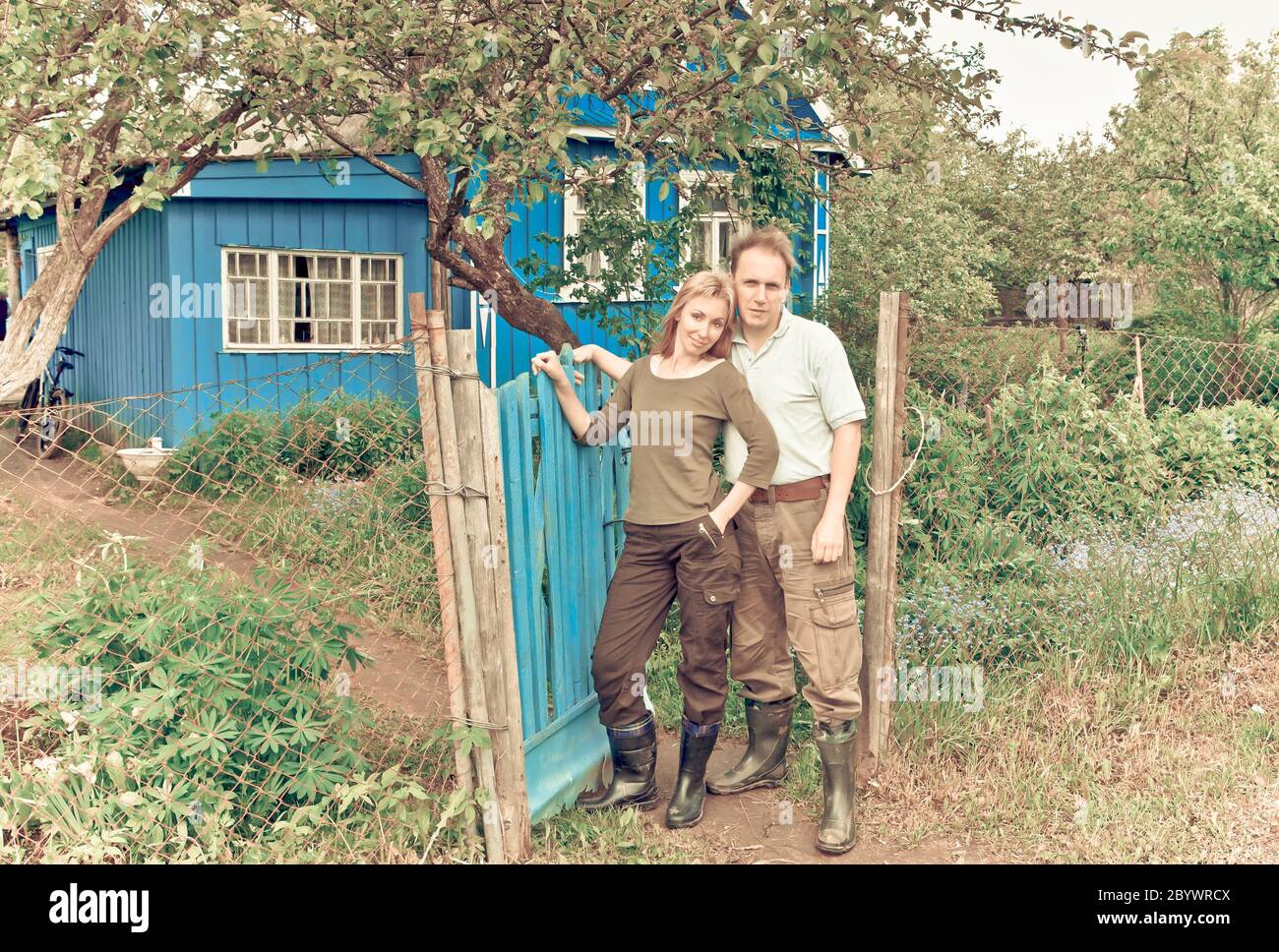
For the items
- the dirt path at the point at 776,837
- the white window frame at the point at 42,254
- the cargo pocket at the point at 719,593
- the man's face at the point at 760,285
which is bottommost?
the dirt path at the point at 776,837

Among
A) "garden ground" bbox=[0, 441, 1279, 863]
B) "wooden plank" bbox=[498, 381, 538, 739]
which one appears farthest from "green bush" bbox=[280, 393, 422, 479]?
"wooden plank" bbox=[498, 381, 538, 739]

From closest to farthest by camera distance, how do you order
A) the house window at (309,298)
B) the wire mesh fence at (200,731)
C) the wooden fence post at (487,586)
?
the wire mesh fence at (200,731), the wooden fence post at (487,586), the house window at (309,298)

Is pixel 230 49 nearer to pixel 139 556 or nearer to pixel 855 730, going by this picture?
pixel 139 556

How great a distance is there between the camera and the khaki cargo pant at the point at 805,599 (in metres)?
4.11

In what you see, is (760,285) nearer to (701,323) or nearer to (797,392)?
(701,323)

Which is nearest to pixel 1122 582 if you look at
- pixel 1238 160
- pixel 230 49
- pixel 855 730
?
pixel 855 730

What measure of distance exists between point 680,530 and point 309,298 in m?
9.87

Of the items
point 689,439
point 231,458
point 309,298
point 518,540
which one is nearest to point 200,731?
point 518,540

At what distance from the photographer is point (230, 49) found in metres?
5.73

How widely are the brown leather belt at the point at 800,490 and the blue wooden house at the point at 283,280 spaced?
807 cm

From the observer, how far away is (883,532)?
451 centimetres

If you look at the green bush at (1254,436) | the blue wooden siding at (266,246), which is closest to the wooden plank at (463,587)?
the green bush at (1254,436)

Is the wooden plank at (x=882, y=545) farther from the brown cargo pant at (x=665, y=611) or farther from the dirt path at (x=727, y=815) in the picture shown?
the brown cargo pant at (x=665, y=611)

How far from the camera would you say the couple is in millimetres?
3957
